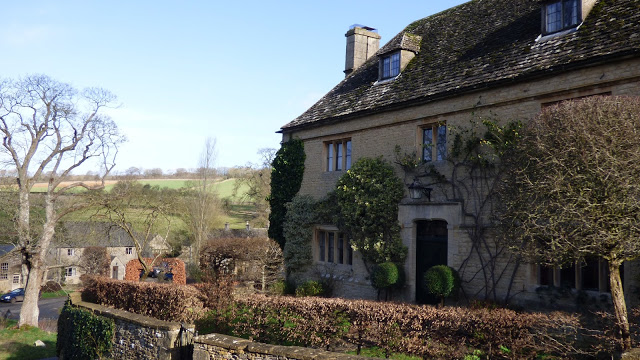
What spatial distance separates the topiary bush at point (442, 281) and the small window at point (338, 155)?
234 inches

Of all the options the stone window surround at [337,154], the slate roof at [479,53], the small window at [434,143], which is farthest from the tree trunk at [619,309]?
the stone window surround at [337,154]

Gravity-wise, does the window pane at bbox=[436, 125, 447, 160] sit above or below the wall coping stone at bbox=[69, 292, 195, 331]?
above

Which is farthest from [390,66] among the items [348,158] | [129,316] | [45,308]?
[45,308]

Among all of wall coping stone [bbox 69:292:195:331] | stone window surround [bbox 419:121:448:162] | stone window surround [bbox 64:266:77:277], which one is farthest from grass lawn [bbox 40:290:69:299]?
stone window surround [bbox 419:121:448:162]

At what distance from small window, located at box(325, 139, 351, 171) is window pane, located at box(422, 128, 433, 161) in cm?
336

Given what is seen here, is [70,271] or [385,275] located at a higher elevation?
[385,275]

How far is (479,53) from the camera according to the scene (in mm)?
14641

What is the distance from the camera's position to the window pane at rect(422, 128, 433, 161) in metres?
14.9

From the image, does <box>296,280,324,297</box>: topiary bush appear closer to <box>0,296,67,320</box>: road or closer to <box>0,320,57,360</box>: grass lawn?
<box>0,320,57,360</box>: grass lawn

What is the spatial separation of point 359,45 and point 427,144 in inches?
334

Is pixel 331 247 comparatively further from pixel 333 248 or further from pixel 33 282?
pixel 33 282

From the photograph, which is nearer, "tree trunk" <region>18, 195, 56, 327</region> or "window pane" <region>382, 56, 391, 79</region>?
"window pane" <region>382, 56, 391, 79</region>

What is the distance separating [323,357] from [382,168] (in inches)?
338

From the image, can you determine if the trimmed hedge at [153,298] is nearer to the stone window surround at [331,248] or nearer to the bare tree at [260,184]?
the stone window surround at [331,248]
